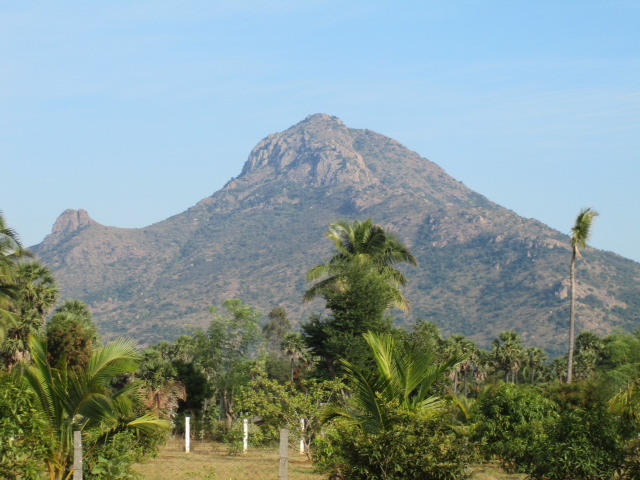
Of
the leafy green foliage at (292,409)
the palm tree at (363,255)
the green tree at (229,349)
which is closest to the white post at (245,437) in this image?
the leafy green foliage at (292,409)

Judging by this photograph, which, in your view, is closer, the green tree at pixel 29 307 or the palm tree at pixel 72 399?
the palm tree at pixel 72 399

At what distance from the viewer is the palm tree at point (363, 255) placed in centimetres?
3941

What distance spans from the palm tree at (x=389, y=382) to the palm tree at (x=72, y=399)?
3.05 metres

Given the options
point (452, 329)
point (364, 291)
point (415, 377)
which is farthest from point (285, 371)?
point (452, 329)

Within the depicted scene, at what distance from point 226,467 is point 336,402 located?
5.12m

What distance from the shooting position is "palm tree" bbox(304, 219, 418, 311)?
39406mm

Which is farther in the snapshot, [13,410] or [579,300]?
[579,300]

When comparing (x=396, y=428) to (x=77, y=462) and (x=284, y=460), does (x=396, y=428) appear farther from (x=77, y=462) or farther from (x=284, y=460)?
(x=77, y=462)

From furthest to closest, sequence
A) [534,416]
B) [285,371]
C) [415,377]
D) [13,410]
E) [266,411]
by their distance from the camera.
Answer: [285,371] < [266,411] < [534,416] < [415,377] < [13,410]

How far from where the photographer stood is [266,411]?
86.1ft

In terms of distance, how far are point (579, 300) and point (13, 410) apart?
18353cm

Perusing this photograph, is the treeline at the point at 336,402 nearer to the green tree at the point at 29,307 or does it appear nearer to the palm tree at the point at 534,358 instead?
the green tree at the point at 29,307

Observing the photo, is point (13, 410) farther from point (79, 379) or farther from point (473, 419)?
point (473, 419)

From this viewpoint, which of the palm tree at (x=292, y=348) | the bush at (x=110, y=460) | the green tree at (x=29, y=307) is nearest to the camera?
the bush at (x=110, y=460)
